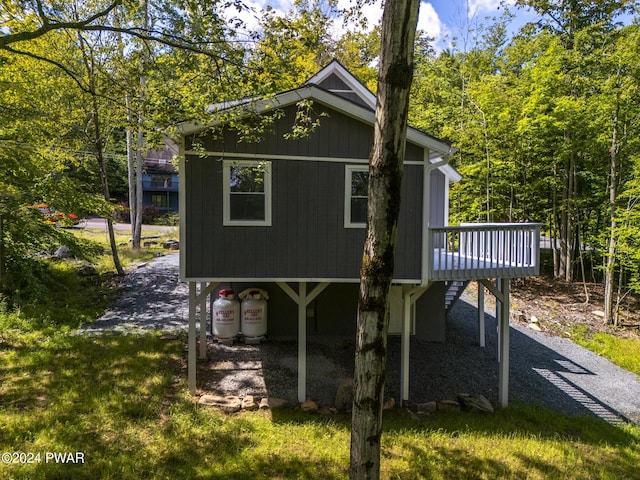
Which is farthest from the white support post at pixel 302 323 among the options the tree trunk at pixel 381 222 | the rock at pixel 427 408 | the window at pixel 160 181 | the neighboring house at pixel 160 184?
the window at pixel 160 181

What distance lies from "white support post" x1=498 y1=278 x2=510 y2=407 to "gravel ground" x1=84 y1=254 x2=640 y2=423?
42cm

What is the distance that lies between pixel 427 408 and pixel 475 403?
3.08ft

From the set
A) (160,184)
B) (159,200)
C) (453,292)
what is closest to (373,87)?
(453,292)

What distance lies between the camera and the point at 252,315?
9.48 metres

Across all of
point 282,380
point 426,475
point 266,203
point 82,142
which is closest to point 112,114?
point 82,142

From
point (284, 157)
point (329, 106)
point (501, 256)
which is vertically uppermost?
point (329, 106)

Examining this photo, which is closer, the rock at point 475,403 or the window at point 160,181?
the rock at point 475,403

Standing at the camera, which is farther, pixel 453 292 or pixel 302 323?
pixel 453 292

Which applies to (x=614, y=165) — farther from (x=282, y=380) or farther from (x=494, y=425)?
(x=282, y=380)

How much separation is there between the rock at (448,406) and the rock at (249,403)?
336 cm

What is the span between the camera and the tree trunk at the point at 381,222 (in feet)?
10.2

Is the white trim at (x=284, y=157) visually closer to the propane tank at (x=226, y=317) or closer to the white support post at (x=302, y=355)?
the white support post at (x=302, y=355)

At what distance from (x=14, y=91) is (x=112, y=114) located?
443 cm

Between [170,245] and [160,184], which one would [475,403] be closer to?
[170,245]
